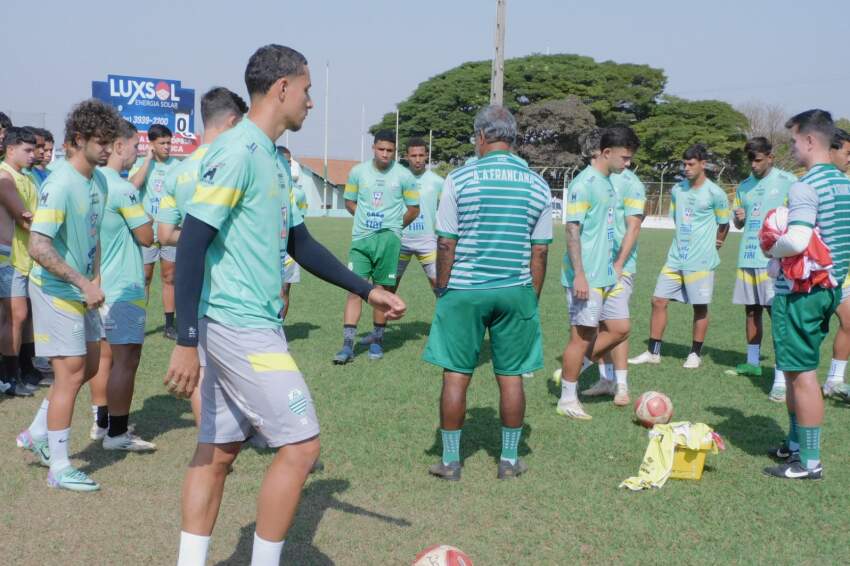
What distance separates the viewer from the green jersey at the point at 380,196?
8.89 meters

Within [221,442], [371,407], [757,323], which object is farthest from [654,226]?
[221,442]

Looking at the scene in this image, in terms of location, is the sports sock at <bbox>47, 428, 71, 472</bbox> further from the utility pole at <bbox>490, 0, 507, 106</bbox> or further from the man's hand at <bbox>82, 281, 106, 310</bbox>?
the utility pole at <bbox>490, 0, 507, 106</bbox>

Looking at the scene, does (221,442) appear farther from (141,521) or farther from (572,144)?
(572,144)

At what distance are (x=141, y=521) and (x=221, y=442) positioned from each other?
144 cm

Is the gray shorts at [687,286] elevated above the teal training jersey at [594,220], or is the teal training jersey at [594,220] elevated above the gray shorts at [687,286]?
the teal training jersey at [594,220]

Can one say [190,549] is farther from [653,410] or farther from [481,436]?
Result: [653,410]

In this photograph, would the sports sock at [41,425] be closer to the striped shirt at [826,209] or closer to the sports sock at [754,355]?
the striped shirt at [826,209]

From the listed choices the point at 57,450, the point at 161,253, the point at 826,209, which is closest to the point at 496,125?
the point at 826,209

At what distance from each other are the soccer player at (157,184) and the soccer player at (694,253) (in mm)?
5718

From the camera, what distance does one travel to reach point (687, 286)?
8883 millimetres

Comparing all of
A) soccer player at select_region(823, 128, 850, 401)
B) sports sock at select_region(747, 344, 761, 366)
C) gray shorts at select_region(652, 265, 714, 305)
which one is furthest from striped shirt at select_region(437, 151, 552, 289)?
sports sock at select_region(747, 344, 761, 366)

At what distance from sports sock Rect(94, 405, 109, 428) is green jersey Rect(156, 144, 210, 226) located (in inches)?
58.4

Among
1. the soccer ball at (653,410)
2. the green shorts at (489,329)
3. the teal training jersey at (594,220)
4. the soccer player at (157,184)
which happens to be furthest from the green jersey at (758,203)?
the soccer player at (157,184)

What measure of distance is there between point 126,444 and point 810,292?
4.86 m
